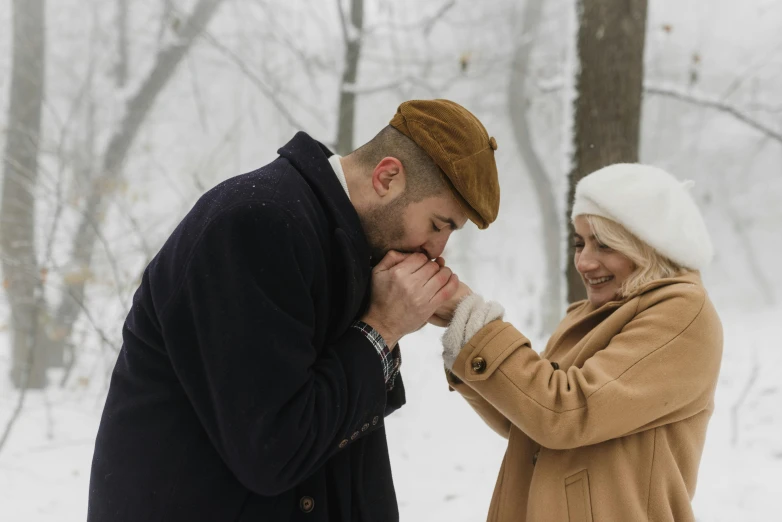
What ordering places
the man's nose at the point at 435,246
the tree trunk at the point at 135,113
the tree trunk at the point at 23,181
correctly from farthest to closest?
the tree trunk at the point at 135,113
the tree trunk at the point at 23,181
the man's nose at the point at 435,246

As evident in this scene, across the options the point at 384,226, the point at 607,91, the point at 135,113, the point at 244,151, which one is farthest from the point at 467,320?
the point at 244,151

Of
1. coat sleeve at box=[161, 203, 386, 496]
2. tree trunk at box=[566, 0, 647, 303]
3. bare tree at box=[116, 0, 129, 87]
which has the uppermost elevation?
bare tree at box=[116, 0, 129, 87]

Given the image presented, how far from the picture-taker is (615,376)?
1.74 m

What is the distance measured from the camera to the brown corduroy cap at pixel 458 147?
1.68m

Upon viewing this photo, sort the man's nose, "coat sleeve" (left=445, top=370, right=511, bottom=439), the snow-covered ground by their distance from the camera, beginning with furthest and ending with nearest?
the snow-covered ground → "coat sleeve" (left=445, top=370, right=511, bottom=439) → the man's nose

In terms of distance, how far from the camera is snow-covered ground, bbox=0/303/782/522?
415 centimetres

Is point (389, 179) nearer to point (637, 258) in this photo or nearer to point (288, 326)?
point (288, 326)

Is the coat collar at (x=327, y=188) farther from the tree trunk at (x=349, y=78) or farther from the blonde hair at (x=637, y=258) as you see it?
the tree trunk at (x=349, y=78)

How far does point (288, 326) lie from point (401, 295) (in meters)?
0.37

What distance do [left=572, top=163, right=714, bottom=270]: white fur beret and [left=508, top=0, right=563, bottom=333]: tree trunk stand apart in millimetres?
9206

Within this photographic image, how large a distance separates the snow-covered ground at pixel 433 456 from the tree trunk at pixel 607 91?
1899mm

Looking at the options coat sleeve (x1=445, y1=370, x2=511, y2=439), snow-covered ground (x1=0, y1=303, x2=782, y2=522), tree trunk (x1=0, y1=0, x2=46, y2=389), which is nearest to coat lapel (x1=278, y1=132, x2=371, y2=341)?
coat sleeve (x1=445, y1=370, x2=511, y2=439)

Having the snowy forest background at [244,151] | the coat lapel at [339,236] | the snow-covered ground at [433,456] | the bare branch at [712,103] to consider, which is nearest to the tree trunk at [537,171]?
the snowy forest background at [244,151]

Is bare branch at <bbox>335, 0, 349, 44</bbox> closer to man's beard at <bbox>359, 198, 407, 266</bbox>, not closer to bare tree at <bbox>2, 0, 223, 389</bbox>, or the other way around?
bare tree at <bbox>2, 0, 223, 389</bbox>
